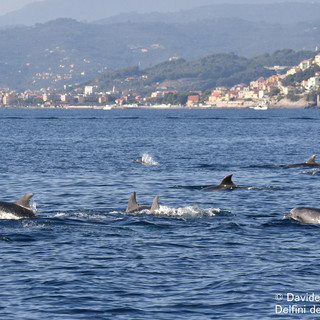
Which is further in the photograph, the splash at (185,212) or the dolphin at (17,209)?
the splash at (185,212)

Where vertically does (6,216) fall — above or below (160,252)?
above

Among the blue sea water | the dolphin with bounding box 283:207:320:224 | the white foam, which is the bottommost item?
the blue sea water

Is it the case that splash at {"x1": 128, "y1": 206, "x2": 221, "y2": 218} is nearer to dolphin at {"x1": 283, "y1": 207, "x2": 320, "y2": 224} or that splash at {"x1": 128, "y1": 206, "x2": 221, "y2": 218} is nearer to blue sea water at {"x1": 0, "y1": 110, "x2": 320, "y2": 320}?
blue sea water at {"x1": 0, "y1": 110, "x2": 320, "y2": 320}

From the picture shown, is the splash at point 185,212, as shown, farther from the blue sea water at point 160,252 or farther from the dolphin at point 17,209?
the dolphin at point 17,209

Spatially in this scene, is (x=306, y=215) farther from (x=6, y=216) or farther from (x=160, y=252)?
(x=6, y=216)

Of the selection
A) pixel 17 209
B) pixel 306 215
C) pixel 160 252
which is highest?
pixel 17 209

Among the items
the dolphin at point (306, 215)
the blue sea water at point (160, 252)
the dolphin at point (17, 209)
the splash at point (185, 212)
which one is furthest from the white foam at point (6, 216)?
the dolphin at point (306, 215)

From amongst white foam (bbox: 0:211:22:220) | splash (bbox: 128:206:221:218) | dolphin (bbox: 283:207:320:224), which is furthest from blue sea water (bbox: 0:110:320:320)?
dolphin (bbox: 283:207:320:224)

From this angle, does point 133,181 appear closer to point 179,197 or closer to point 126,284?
point 179,197

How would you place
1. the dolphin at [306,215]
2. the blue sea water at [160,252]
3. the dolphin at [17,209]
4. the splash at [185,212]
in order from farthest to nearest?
the splash at [185,212] → the dolphin at [306,215] → the dolphin at [17,209] → the blue sea water at [160,252]

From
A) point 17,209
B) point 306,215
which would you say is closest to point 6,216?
point 17,209

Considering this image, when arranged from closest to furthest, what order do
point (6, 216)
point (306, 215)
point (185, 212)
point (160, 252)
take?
point (160, 252) < point (6, 216) < point (306, 215) < point (185, 212)

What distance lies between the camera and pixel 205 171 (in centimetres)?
4966

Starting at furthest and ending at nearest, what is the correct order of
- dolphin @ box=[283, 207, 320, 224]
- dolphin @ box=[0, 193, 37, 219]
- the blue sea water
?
dolphin @ box=[283, 207, 320, 224] → dolphin @ box=[0, 193, 37, 219] → the blue sea water
